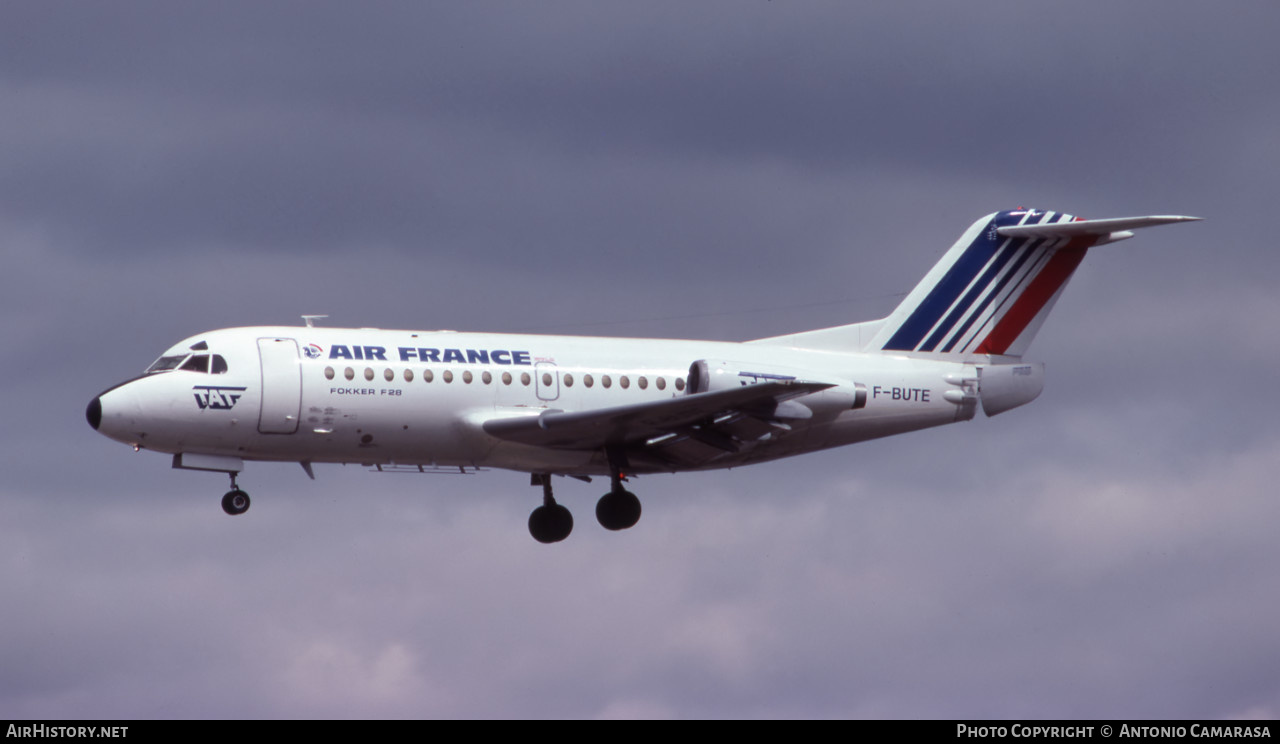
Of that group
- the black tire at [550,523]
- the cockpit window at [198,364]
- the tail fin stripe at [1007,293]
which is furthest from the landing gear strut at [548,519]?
the tail fin stripe at [1007,293]

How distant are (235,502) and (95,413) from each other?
351 centimetres

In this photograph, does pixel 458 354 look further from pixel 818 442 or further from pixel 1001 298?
pixel 1001 298

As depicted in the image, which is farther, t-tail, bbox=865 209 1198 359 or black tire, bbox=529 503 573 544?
t-tail, bbox=865 209 1198 359

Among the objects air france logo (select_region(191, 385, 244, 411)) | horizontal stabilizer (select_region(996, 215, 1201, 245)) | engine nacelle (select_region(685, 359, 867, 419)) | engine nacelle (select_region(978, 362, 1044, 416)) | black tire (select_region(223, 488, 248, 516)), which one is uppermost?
horizontal stabilizer (select_region(996, 215, 1201, 245))

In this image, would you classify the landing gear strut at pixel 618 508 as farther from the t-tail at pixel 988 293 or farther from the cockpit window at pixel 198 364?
the cockpit window at pixel 198 364

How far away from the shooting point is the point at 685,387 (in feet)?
151

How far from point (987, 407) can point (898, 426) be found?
254 centimetres

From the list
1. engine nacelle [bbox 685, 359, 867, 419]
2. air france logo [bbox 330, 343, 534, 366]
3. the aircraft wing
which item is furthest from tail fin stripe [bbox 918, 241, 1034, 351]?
air france logo [bbox 330, 343, 534, 366]

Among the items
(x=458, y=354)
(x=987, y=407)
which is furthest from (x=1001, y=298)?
(x=458, y=354)

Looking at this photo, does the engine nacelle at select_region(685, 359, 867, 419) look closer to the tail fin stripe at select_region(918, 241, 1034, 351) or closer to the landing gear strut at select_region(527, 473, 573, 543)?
the tail fin stripe at select_region(918, 241, 1034, 351)

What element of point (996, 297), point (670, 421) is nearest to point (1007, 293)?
point (996, 297)

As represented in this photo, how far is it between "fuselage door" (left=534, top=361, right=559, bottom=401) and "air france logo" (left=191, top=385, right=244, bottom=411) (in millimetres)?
6786

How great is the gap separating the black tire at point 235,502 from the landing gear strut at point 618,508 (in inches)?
336

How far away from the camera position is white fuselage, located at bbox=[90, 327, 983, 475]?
135 feet
